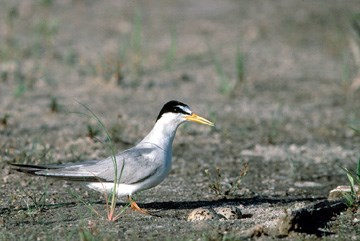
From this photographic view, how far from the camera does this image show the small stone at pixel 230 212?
4836mm

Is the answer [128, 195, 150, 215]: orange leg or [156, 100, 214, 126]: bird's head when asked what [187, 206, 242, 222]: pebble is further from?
[156, 100, 214, 126]: bird's head

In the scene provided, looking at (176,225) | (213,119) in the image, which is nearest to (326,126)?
(213,119)

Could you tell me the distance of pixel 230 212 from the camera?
4.86 m

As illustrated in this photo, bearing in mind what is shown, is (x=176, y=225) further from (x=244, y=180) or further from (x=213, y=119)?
(x=213, y=119)

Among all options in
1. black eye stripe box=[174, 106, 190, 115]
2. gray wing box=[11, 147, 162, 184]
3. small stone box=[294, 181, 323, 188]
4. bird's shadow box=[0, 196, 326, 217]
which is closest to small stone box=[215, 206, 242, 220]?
bird's shadow box=[0, 196, 326, 217]

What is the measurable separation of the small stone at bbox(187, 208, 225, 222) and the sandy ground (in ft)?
0.32

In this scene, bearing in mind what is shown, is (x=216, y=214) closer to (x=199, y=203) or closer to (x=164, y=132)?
(x=199, y=203)

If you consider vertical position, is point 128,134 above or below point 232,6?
below

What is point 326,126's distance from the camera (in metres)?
7.84

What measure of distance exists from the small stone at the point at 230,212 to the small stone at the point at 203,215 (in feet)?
0.19

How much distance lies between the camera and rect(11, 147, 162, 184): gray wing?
16.3ft

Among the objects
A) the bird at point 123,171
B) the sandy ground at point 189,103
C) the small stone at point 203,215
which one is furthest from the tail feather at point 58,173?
the small stone at point 203,215

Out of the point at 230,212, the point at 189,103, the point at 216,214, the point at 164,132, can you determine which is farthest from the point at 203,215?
the point at 189,103

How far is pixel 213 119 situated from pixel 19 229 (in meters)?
3.29
